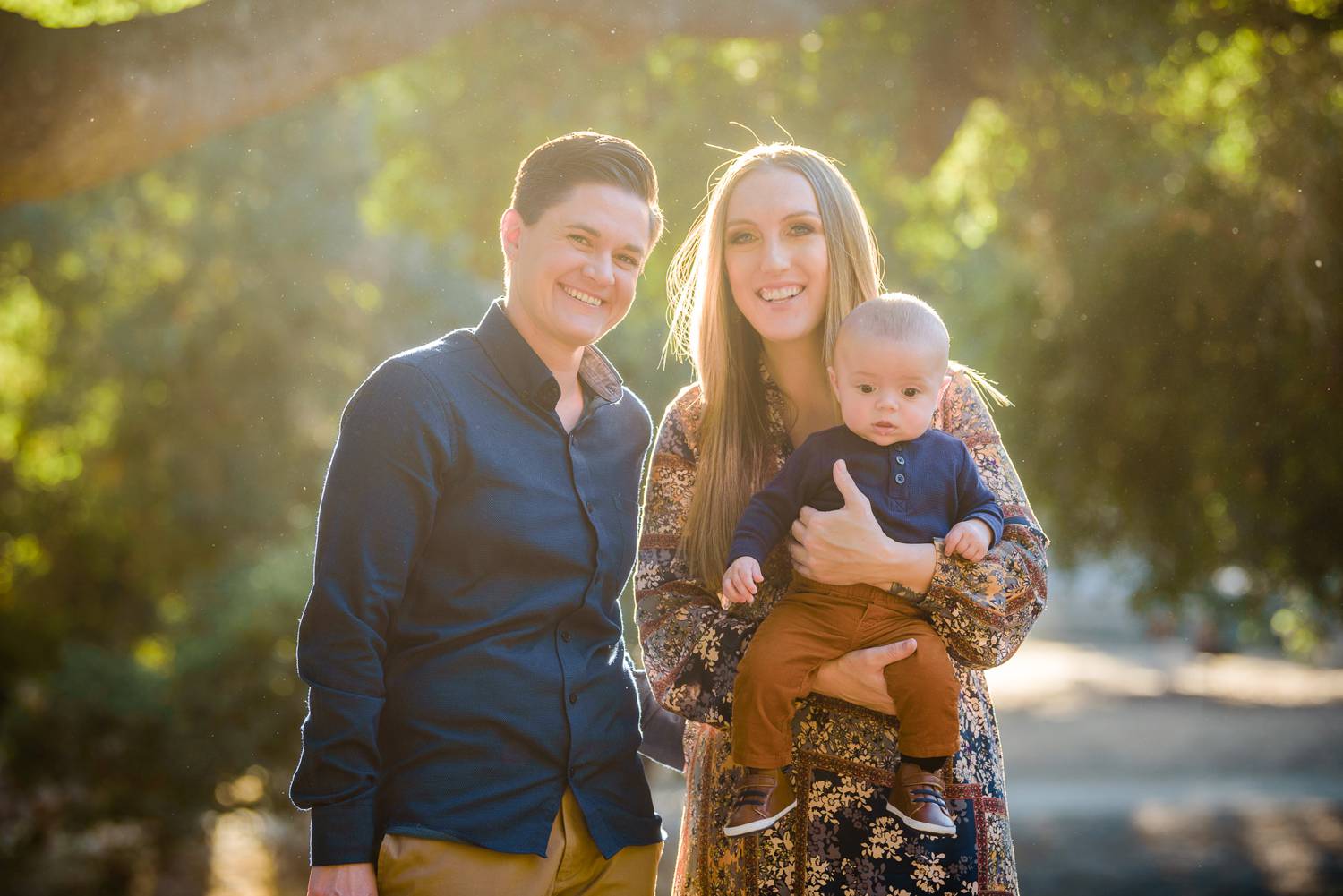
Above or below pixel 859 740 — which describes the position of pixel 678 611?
above

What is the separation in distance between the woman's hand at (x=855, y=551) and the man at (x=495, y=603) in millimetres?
421

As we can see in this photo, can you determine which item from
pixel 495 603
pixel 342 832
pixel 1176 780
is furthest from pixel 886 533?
pixel 1176 780

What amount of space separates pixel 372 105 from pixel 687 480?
317 inches

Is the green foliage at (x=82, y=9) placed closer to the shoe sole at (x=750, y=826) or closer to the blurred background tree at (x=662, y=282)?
the blurred background tree at (x=662, y=282)

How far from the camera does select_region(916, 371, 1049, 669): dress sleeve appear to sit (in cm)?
228

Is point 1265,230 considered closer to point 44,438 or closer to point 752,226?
point 752,226

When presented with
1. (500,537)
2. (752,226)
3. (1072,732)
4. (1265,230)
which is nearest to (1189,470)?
(1265,230)

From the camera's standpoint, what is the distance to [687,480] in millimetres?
2666

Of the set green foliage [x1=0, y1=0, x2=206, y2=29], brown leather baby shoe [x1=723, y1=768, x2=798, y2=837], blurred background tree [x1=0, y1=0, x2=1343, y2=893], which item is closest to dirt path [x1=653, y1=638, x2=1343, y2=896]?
blurred background tree [x1=0, y1=0, x2=1343, y2=893]

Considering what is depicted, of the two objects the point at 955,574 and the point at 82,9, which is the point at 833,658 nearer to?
the point at 955,574

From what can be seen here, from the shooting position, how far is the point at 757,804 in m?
2.25

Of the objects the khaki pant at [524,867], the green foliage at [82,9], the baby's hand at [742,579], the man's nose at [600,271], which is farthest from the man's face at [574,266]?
the green foliage at [82,9]

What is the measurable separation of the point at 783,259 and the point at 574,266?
1.52 ft

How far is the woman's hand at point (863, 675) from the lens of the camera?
224cm
